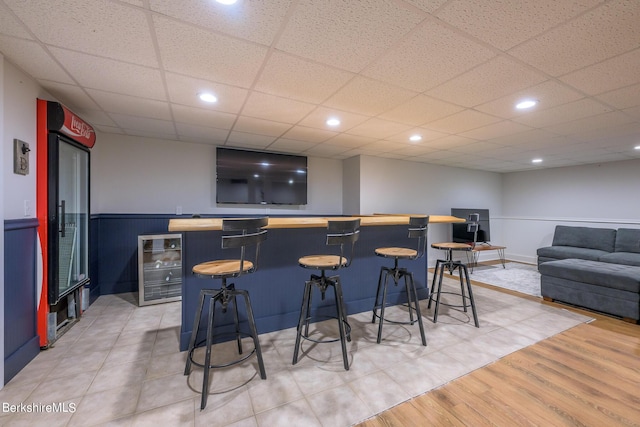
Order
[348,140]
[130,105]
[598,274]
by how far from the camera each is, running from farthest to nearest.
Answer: [348,140]
[598,274]
[130,105]

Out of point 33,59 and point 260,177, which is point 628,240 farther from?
point 33,59

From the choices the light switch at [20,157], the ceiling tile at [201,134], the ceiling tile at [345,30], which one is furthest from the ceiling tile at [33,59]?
the ceiling tile at [345,30]

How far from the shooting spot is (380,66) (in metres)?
2.04

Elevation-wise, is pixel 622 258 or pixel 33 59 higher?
pixel 33 59

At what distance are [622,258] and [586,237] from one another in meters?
1.06

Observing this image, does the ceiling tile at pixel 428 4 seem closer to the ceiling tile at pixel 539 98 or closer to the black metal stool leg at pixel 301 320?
the ceiling tile at pixel 539 98

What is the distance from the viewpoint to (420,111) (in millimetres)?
2953

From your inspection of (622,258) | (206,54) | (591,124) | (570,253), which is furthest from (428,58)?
(570,253)

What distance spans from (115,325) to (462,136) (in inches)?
193

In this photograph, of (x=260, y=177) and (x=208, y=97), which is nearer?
(x=208, y=97)

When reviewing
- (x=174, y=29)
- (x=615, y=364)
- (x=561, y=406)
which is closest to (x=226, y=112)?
(x=174, y=29)

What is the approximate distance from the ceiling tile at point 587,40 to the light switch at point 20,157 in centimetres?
364

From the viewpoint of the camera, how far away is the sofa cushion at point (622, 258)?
14.5 feet

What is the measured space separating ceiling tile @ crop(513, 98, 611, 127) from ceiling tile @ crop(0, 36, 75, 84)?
440cm
